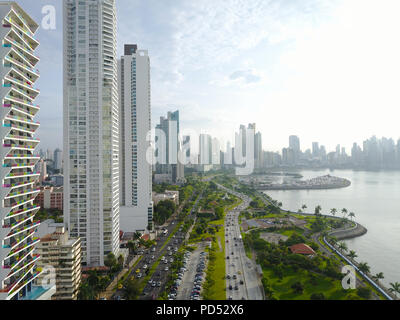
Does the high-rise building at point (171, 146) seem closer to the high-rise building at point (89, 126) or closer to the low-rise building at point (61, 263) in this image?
the high-rise building at point (89, 126)

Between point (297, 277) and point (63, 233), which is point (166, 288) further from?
point (297, 277)

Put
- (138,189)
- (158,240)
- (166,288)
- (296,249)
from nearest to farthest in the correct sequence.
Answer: (166,288), (296,249), (158,240), (138,189)

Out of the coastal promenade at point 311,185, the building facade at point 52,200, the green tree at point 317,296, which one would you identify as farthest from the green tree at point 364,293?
the coastal promenade at point 311,185

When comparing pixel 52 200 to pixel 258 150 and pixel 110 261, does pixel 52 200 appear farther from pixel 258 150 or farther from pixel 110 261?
pixel 258 150

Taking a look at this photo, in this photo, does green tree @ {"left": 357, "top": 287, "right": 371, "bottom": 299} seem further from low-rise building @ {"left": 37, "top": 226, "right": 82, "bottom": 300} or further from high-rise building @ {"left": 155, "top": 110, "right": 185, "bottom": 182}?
high-rise building @ {"left": 155, "top": 110, "right": 185, "bottom": 182}

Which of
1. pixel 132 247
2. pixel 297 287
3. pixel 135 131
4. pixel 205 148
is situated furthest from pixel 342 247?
pixel 205 148

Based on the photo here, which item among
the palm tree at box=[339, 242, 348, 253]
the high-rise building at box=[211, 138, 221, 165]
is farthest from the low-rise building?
the high-rise building at box=[211, 138, 221, 165]

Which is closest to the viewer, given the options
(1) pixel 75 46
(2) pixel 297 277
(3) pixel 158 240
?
(2) pixel 297 277
